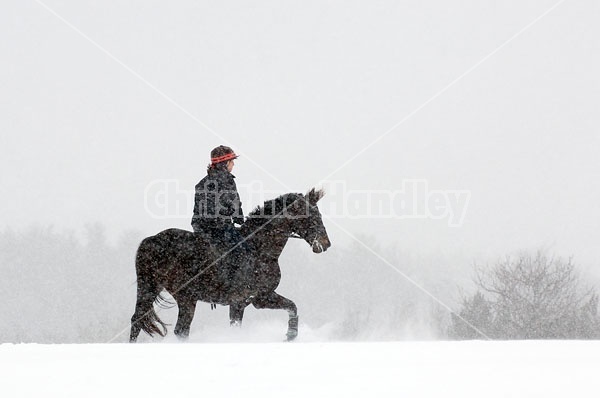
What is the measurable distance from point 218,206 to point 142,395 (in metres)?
5.52

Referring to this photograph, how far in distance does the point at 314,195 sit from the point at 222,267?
5.41 ft

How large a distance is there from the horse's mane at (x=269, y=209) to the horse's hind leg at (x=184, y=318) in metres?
1.41

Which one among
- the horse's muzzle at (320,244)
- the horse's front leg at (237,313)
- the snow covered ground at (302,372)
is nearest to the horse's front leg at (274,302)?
the horse's front leg at (237,313)

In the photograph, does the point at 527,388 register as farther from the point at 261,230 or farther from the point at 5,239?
the point at 5,239

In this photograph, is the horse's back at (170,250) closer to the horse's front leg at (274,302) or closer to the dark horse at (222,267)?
the dark horse at (222,267)

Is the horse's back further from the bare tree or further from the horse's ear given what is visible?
the bare tree

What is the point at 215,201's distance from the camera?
9.22 metres

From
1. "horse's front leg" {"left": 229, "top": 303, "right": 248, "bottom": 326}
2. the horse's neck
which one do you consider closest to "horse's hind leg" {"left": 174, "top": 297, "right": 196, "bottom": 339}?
"horse's front leg" {"left": 229, "top": 303, "right": 248, "bottom": 326}

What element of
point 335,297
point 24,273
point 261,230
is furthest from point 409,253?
point 261,230

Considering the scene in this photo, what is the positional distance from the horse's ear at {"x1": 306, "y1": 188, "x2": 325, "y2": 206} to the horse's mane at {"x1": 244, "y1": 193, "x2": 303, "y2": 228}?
0.13m

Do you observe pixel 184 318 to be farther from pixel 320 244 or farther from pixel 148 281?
pixel 320 244

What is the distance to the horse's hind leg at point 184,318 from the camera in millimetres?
8867

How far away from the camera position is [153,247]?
8.92 m

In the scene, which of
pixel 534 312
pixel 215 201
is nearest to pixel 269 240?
pixel 215 201
